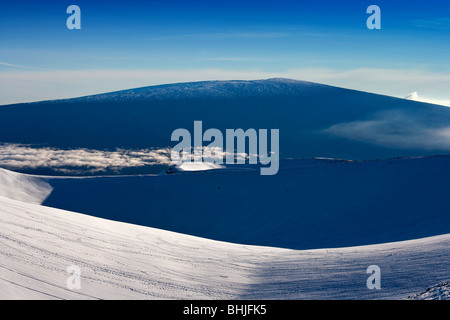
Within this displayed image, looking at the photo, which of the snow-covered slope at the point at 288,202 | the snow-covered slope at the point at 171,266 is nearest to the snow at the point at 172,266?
the snow-covered slope at the point at 171,266

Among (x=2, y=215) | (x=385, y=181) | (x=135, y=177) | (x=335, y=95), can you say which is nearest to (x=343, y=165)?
(x=385, y=181)

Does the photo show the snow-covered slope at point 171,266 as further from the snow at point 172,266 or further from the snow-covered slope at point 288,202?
the snow-covered slope at point 288,202

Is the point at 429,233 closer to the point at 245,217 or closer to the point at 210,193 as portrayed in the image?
the point at 245,217
